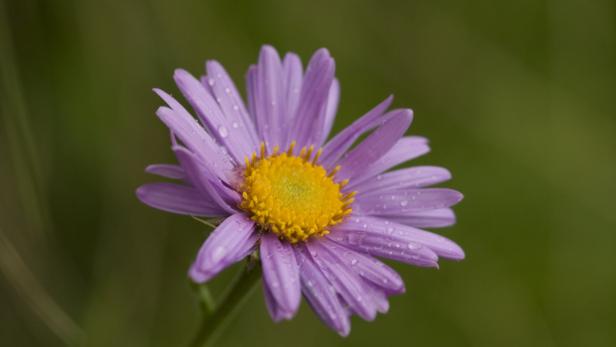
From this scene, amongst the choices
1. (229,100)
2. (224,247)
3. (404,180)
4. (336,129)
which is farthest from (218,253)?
(336,129)

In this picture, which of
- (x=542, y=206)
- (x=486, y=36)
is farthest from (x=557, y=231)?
(x=486, y=36)

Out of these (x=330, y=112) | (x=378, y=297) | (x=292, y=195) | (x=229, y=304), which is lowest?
(x=229, y=304)

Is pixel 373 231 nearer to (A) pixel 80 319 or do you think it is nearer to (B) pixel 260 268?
(B) pixel 260 268

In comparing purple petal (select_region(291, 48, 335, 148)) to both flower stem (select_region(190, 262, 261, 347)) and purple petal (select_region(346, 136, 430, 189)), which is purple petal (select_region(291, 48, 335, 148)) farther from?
flower stem (select_region(190, 262, 261, 347))

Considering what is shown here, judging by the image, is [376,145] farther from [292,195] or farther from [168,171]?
[168,171]

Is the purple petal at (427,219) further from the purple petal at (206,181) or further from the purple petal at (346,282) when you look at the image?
the purple petal at (206,181)

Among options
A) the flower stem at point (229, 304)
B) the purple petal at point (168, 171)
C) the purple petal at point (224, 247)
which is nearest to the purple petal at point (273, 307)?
the purple petal at point (224, 247)

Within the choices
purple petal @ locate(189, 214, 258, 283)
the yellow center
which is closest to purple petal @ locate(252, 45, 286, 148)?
the yellow center
